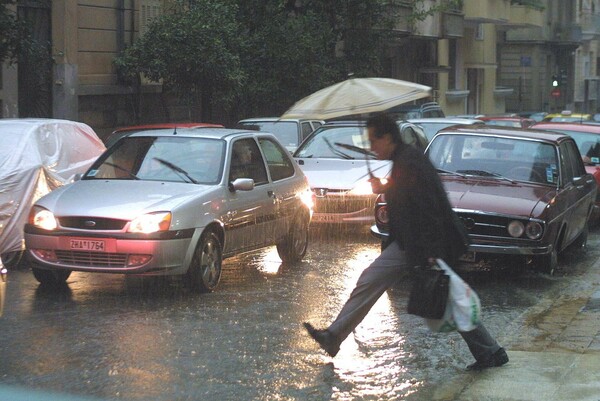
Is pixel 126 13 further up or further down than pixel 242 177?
further up

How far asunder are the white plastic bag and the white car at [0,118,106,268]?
5.93m

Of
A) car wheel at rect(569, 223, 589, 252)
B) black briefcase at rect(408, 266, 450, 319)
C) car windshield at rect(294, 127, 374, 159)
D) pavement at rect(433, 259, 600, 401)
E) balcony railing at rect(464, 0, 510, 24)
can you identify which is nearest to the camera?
pavement at rect(433, 259, 600, 401)

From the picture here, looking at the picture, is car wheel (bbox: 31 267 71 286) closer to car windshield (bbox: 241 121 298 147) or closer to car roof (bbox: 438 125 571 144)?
car roof (bbox: 438 125 571 144)

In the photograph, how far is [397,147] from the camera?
6.89 m

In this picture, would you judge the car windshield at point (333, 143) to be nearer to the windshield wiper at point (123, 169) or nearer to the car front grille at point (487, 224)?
the car front grille at point (487, 224)

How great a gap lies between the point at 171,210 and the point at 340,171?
19.1ft

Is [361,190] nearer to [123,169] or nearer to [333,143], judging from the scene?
[333,143]

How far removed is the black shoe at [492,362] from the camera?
7.00m

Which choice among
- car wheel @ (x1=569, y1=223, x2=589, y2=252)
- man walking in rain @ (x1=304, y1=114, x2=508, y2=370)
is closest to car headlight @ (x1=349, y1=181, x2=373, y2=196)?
car wheel @ (x1=569, y1=223, x2=589, y2=252)

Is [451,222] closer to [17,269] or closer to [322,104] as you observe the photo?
[322,104]

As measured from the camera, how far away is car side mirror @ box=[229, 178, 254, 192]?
33.9 ft

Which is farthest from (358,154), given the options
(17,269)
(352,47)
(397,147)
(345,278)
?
(352,47)

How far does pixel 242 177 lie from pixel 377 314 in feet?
7.97

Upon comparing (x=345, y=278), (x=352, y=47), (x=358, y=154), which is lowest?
(x=345, y=278)
